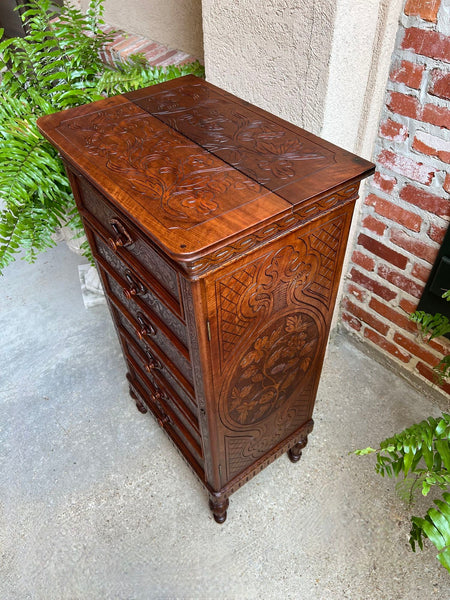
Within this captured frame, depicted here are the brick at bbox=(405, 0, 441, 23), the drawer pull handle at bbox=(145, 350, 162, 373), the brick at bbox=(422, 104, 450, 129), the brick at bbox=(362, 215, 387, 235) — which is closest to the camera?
the brick at bbox=(405, 0, 441, 23)

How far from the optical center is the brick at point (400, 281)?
165 cm

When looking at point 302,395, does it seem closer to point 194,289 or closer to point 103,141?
point 194,289

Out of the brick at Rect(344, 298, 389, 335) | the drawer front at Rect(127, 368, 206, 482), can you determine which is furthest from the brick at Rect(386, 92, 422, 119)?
the drawer front at Rect(127, 368, 206, 482)

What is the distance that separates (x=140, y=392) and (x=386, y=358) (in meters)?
1.04

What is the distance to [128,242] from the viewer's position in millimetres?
1021

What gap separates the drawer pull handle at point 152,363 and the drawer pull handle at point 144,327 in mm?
102

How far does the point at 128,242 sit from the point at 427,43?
967 mm

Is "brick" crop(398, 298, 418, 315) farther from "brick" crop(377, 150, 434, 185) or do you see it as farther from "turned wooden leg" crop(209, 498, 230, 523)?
"turned wooden leg" crop(209, 498, 230, 523)

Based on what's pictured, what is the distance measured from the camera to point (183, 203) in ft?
2.85

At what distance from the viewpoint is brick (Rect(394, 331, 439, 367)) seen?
174 centimetres

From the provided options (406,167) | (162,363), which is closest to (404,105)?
(406,167)

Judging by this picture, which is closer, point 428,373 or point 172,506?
point 172,506

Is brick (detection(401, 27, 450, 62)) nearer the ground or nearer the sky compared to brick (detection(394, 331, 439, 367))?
nearer the sky

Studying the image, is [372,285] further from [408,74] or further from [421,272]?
[408,74]
